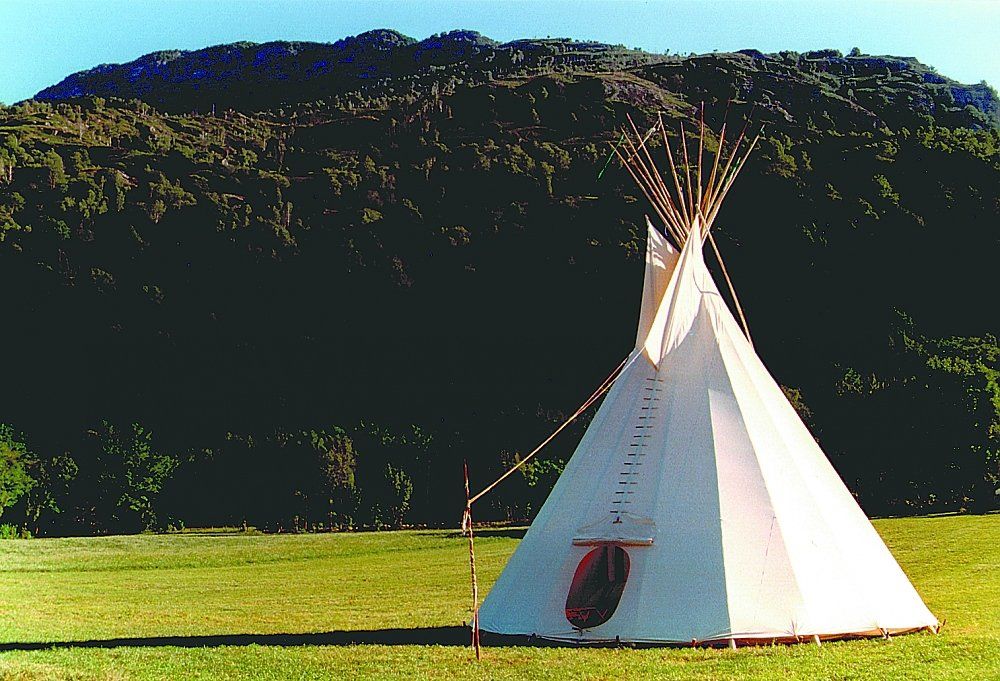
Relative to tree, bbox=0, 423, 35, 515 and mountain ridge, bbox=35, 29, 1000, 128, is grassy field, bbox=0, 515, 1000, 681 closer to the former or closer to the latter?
tree, bbox=0, 423, 35, 515

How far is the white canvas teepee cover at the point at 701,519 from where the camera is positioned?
→ 14969 mm

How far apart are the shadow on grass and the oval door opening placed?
64.3 inches

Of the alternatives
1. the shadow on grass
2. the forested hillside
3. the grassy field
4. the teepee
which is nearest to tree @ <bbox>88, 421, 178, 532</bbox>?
the forested hillside

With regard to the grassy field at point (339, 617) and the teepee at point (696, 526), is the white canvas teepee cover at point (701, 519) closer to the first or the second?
the teepee at point (696, 526)

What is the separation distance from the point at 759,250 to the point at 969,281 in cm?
1268

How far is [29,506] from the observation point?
59.1 meters

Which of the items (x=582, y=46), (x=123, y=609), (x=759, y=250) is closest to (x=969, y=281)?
(x=759, y=250)

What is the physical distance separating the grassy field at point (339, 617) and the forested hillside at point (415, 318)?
60.4 ft

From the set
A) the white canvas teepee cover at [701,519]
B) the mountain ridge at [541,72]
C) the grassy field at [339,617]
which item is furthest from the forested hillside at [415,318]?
the mountain ridge at [541,72]

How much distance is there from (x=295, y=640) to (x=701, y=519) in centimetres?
630

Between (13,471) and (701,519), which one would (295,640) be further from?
(13,471)

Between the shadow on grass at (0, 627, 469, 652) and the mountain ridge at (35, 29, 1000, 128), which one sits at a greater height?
the mountain ridge at (35, 29, 1000, 128)

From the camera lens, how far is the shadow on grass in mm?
16688

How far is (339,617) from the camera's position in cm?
2109
